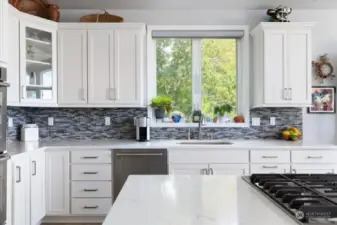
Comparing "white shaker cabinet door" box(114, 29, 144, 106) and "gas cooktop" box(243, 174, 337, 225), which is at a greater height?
"white shaker cabinet door" box(114, 29, 144, 106)

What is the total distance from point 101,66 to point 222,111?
1.59 meters

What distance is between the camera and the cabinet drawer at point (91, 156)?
137 inches

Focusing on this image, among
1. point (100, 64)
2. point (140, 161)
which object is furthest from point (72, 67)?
point (140, 161)

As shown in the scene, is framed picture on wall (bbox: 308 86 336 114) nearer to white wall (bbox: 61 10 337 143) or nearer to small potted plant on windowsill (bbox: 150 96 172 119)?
white wall (bbox: 61 10 337 143)

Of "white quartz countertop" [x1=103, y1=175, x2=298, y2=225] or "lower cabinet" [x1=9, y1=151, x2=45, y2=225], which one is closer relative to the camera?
"white quartz countertop" [x1=103, y1=175, x2=298, y2=225]

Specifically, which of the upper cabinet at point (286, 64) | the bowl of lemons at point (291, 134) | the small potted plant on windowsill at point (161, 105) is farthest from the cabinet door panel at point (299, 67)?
the small potted plant on windowsill at point (161, 105)

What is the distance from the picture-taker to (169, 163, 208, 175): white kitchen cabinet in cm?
346

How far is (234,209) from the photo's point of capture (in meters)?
1.11

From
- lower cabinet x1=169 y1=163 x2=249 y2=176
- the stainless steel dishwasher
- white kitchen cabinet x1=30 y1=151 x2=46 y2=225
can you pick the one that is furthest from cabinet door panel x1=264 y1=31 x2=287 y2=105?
white kitchen cabinet x1=30 y1=151 x2=46 y2=225

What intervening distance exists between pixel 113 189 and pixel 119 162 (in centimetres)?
Result: 30

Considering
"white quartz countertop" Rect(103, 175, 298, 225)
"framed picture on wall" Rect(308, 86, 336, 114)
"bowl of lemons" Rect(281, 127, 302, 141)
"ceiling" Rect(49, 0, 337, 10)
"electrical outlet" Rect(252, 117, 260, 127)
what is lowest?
"white quartz countertop" Rect(103, 175, 298, 225)

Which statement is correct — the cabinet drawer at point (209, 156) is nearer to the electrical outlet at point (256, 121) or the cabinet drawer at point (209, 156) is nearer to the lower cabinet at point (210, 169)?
the lower cabinet at point (210, 169)

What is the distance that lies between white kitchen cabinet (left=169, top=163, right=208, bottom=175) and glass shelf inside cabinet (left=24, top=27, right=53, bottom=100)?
159 centimetres

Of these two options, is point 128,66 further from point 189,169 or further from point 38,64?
point 189,169
